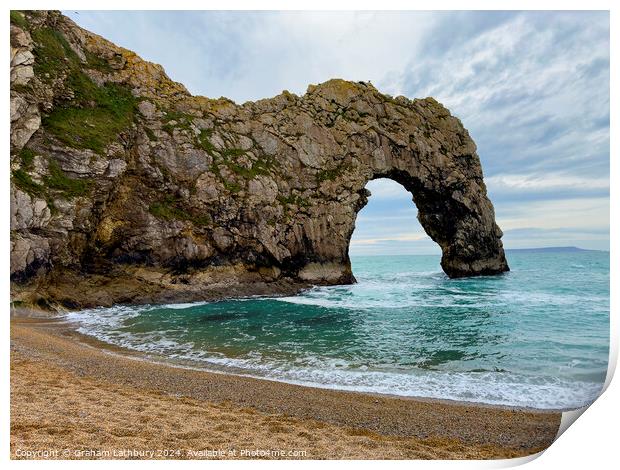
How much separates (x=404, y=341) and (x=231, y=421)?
8421 millimetres

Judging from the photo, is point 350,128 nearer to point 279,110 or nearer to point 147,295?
point 279,110

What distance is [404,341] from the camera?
43.0ft

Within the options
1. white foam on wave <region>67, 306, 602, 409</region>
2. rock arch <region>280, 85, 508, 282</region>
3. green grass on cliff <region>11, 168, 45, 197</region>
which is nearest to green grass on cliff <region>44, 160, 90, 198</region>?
green grass on cliff <region>11, 168, 45, 197</region>

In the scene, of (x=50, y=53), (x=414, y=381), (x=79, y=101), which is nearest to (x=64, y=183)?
(x=79, y=101)

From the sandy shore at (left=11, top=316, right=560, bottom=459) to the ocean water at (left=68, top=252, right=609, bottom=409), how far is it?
1.12 m

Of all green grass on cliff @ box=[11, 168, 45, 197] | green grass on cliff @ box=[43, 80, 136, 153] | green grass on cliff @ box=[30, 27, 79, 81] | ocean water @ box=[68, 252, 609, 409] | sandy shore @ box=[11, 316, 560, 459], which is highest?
green grass on cliff @ box=[30, 27, 79, 81]

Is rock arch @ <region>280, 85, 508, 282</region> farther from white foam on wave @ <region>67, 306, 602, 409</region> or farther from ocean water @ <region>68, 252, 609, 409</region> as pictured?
white foam on wave @ <region>67, 306, 602, 409</region>

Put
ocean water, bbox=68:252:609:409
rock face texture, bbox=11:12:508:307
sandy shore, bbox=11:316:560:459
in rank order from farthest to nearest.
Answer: rock face texture, bbox=11:12:508:307
ocean water, bbox=68:252:609:409
sandy shore, bbox=11:316:560:459

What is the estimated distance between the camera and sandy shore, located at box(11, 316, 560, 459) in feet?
16.8

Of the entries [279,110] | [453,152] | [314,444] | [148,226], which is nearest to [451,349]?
[314,444]

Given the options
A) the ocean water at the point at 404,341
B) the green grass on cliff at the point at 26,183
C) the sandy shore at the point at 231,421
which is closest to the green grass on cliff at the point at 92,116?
the green grass on cliff at the point at 26,183

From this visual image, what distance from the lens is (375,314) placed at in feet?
62.0

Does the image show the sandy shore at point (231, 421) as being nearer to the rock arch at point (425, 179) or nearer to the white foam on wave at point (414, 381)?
the white foam on wave at point (414, 381)
